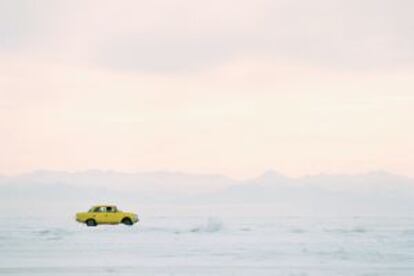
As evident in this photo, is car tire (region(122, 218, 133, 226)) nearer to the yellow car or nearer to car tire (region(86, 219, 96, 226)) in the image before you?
the yellow car

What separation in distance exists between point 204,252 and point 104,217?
52.9 ft

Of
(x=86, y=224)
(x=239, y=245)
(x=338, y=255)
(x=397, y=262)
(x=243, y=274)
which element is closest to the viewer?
(x=243, y=274)

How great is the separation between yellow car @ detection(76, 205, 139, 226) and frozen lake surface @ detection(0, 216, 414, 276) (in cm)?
398

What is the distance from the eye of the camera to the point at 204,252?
2483cm

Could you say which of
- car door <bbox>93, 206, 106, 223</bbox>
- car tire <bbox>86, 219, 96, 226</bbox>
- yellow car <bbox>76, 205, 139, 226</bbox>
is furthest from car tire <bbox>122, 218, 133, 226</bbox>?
car tire <bbox>86, 219, 96, 226</bbox>

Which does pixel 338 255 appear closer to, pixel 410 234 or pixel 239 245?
pixel 239 245

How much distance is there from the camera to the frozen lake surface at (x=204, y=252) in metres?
20.3

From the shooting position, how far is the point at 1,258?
914 inches

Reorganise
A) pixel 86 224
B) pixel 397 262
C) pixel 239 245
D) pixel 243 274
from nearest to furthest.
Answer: pixel 243 274 < pixel 397 262 < pixel 239 245 < pixel 86 224

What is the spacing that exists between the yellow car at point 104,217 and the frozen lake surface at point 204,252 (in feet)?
13.1

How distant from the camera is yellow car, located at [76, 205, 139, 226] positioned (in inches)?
1569

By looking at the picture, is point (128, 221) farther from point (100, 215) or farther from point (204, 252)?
point (204, 252)

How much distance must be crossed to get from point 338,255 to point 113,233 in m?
13.5

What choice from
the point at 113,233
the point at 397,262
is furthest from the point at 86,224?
the point at 397,262
